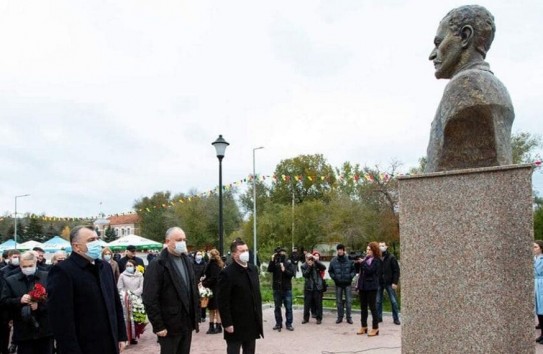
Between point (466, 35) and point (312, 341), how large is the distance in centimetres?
759

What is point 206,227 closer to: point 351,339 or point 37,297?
point 351,339

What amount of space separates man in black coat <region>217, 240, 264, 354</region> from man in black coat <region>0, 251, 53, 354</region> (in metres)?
2.19

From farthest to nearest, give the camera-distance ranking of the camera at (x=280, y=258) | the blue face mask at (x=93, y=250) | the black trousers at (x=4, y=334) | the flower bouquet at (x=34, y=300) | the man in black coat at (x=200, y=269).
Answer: the man in black coat at (x=200, y=269), the camera at (x=280, y=258), the black trousers at (x=4, y=334), the flower bouquet at (x=34, y=300), the blue face mask at (x=93, y=250)

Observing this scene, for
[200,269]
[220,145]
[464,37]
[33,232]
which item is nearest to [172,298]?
[464,37]

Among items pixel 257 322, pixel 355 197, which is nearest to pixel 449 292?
pixel 257 322

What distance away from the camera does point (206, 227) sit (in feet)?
184

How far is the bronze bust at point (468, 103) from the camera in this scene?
3947 mm

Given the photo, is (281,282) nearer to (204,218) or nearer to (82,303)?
(82,303)

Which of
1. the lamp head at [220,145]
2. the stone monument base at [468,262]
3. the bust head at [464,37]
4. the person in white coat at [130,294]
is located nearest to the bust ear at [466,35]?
the bust head at [464,37]

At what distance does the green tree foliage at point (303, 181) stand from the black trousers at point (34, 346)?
48.6m

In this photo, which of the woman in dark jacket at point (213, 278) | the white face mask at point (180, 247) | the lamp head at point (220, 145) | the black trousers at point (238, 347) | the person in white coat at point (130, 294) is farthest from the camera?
the lamp head at point (220, 145)

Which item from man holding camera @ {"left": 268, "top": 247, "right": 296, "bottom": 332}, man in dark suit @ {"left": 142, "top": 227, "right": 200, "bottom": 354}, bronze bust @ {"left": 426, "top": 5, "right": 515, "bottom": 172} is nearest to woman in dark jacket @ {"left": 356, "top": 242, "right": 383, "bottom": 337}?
man holding camera @ {"left": 268, "top": 247, "right": 296, "bottom": 332}

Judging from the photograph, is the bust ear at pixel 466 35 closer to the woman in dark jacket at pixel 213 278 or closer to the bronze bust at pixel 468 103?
the bronze bust at pixel 468 103

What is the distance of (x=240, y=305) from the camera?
6379 millimetres
